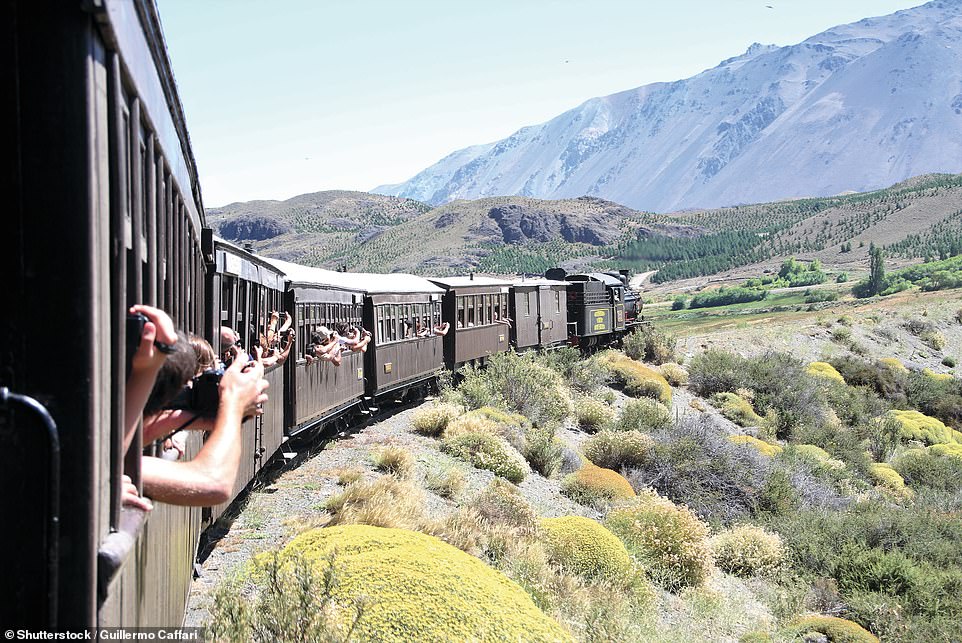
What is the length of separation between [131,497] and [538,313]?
2922 cm

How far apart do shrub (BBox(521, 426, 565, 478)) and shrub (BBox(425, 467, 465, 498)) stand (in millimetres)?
4079

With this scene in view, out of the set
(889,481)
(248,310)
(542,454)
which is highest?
(248,310)

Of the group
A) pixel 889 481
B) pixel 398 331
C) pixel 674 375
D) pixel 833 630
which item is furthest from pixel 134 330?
pixel 674 375

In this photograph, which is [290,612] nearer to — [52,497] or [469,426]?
[52,497]

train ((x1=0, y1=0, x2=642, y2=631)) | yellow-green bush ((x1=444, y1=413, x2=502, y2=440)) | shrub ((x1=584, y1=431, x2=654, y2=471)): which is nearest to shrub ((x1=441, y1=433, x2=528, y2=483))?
yellow-green bush ((x1=444, y1=413, x2=502, y2=440))

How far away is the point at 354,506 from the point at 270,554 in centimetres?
261

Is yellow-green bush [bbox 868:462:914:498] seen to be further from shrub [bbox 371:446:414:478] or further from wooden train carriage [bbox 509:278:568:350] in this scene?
shrub [bbox 371:446:414:478]

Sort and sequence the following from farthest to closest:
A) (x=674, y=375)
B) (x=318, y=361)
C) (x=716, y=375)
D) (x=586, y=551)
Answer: (x=716, y=375) < (x=674, y=375) < (x=318, y=361) < (x=586, y=551)

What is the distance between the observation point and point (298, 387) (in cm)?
1327

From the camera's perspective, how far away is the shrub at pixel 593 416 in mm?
23219

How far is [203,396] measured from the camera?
3100mm

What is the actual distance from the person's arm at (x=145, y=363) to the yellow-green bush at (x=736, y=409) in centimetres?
2803

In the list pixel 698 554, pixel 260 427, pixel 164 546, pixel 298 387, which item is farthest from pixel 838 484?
pixel 164 546

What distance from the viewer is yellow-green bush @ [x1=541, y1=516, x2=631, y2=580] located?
1066 centimetres
